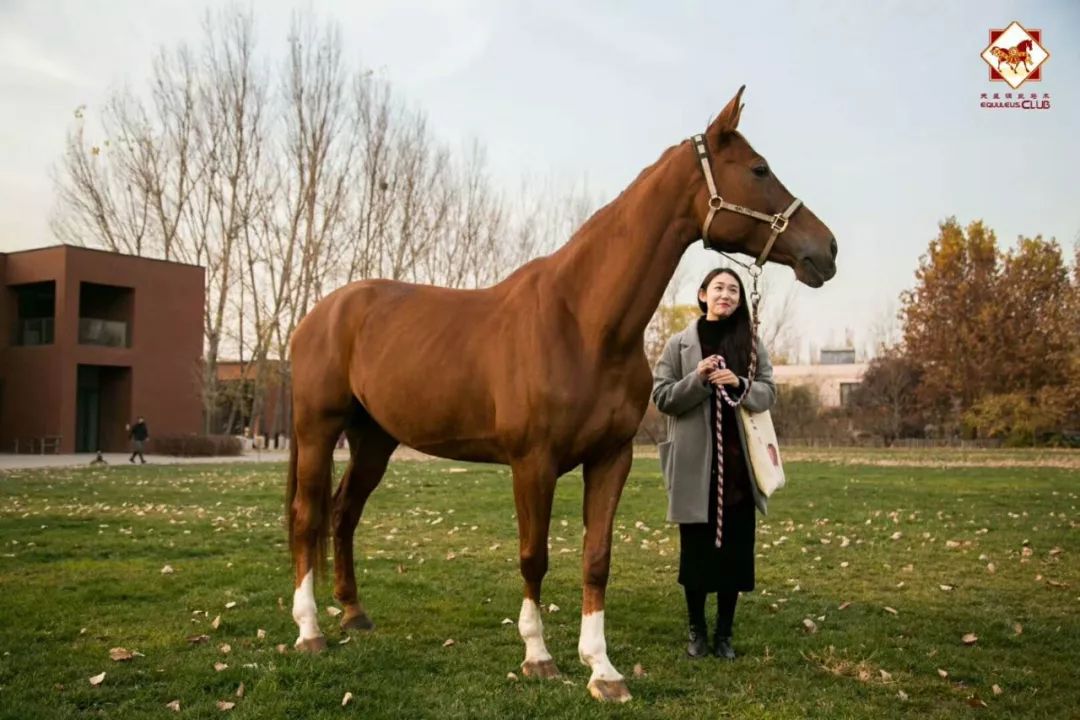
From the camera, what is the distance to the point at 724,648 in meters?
4.70

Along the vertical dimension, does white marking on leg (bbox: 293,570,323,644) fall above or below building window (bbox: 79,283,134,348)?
below

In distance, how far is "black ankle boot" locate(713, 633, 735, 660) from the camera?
4.65m

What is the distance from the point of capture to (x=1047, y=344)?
134ft

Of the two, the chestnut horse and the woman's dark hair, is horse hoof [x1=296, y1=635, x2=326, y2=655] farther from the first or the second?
the woman's dark hair

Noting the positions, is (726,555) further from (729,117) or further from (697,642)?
(729,117)

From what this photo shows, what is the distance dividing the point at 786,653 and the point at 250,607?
3484 mm

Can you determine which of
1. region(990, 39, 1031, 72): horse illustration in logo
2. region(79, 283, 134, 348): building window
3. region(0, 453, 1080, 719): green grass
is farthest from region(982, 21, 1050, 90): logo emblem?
→ region(79, 283, 134, 348): building window

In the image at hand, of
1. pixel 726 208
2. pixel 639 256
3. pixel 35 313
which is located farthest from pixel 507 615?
pixel 35 313

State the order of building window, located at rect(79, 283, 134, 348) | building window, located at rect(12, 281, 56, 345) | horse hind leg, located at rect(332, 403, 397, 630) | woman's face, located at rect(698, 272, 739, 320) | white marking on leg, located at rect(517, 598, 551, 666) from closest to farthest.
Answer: white marking on leg, located at rect(517, 598, 551, 666) < woman's face, located at rect(698, 272, 739, 320) < horse hind leg, located at rect(332, 403, 397, 630) < building window, located at rect(12, 281, 56, 345) < building window, located at rect(79, 283, 134, 348)

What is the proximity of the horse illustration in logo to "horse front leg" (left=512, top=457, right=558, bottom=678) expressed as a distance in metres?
7.04

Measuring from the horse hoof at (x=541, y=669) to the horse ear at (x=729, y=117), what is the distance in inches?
110

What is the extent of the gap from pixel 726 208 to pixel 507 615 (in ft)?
10.1

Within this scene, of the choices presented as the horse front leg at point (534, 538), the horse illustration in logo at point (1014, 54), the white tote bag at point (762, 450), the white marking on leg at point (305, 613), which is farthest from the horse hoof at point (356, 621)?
the horse illustration in logo at point (1014, 54)

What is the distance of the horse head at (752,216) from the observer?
12.7ft
